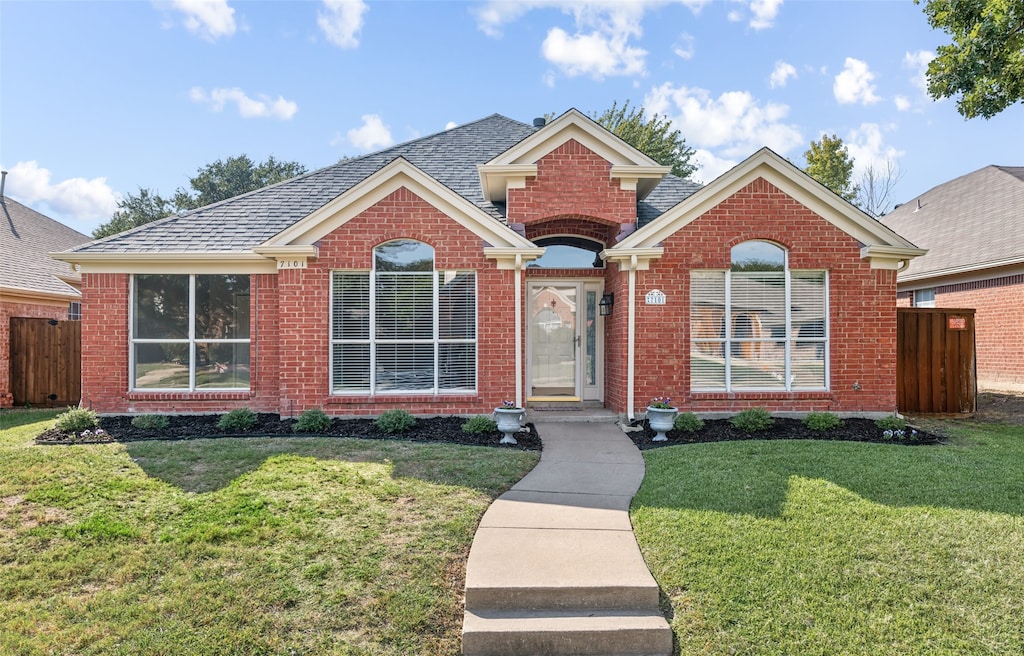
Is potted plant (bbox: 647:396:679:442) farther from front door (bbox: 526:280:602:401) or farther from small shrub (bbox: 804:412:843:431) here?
front door (bbox: 526:280:602:401)

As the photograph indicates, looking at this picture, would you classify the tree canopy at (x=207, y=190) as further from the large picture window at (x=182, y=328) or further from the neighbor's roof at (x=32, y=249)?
the large picture window at (x=182, y=328)

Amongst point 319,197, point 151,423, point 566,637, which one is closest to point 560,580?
point 566,637

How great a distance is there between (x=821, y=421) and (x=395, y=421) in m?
6.87

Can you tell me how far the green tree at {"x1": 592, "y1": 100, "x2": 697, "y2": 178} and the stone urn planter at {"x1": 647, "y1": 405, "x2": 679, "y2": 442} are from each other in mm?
19618

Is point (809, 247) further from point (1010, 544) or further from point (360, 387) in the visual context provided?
point (360, 387)

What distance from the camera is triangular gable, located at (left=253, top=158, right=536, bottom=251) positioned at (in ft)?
29.2

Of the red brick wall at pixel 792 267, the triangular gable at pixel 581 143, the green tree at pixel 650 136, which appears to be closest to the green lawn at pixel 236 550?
the red brick wall at pixel 792 267

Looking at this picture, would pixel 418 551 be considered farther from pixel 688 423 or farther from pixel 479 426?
pixel 688 423

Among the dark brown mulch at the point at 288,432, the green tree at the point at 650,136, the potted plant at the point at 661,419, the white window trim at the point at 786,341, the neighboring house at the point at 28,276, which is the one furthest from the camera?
the green tree at the point at 650,136

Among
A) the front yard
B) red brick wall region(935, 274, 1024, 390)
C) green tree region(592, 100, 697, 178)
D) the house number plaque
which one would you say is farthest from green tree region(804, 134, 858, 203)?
the front yard

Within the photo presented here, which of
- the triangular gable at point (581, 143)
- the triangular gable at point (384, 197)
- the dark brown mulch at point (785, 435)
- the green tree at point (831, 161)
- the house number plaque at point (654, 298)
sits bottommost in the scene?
the dark brown mulch at point (785, 435)

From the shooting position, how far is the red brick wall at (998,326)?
12961 millimetres

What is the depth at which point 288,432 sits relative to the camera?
8422 mm

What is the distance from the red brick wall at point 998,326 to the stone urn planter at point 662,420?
11.0 m
